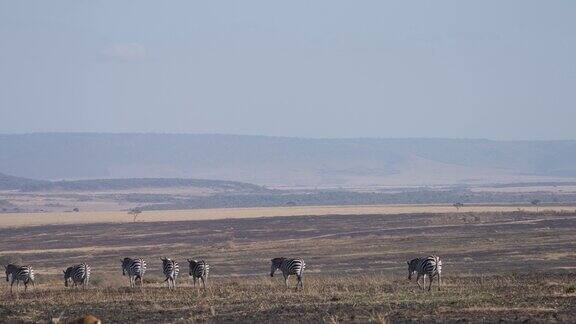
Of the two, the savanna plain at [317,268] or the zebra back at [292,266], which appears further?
the zebra back at [292,266]

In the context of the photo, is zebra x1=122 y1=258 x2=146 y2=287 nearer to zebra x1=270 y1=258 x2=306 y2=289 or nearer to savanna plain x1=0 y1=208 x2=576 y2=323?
savanna plain x1=0 y1=208 x2=576 y2=323

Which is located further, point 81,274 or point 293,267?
point 81,274

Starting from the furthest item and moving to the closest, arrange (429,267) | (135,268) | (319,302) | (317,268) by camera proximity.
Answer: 1. (317,268)
2. (135,268)
3. (429,267)
4. (319,302)

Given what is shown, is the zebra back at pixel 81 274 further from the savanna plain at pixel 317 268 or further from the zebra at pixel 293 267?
the zebra at pixel 293 267

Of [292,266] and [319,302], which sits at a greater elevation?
[292,266]

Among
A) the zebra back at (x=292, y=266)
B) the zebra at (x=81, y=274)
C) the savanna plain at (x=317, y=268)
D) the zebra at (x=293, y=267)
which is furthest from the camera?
the zebra at (x=81, y=274)

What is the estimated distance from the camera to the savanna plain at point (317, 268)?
23.1 m

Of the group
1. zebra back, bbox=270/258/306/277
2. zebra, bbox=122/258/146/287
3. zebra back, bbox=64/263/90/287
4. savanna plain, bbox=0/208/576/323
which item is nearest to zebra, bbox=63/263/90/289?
zebra back, bbox=64/263/90/287

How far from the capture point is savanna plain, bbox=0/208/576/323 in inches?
908

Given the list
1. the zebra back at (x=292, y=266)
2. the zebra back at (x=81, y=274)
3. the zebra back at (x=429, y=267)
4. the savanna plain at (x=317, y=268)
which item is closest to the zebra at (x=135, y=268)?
the savanna plain at (x=317, y=268)

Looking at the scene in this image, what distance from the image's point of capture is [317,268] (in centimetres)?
4444

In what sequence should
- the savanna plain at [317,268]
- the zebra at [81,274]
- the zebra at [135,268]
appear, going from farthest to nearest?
the zebra at [81,274]
the zebra at [135,268]
the savanna plain at [317,268]

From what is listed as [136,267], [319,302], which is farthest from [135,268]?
[319,302]

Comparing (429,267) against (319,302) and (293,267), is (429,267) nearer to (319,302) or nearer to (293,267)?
(293,267)
